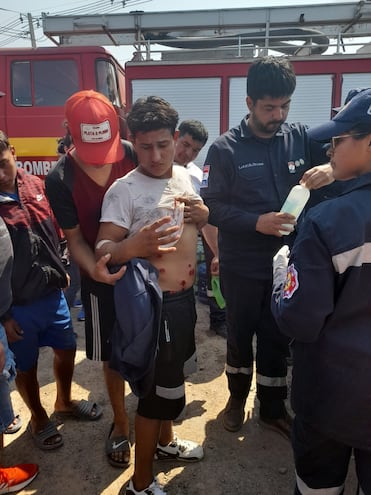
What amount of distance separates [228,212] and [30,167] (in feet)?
16.2

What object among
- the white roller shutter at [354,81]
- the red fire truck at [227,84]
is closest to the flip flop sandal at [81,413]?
the red fire truck at [227,84]

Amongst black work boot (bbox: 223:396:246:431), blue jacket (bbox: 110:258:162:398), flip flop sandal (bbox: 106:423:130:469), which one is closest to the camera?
blue jacket (bbox: 110:258:162:398)

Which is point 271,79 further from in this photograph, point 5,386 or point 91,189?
point 5,386

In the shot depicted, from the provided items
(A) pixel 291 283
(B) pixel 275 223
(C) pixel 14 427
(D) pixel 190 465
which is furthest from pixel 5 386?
(B) pixel 275 223

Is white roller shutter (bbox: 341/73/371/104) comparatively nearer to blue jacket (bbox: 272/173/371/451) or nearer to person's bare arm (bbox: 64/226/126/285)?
person's bare arm (bbox: 64/226/126/285)

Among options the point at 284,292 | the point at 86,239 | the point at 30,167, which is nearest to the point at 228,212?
the point at 86,239

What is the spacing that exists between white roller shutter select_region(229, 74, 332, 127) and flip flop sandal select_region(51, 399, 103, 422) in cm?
478

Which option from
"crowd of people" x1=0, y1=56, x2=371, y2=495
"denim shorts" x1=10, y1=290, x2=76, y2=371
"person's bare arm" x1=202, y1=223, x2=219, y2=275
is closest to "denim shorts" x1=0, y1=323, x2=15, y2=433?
"crowd of people" x1=0, y1=56, x2=371, y2=495

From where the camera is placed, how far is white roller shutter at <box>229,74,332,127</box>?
5.78 metres

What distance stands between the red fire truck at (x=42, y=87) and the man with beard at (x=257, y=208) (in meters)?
4.29

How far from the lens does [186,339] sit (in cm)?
187

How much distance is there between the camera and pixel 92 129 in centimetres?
188

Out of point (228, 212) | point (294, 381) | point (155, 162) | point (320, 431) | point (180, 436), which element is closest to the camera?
point (320, 431)

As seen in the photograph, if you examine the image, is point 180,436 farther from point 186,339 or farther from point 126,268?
point 126,268
